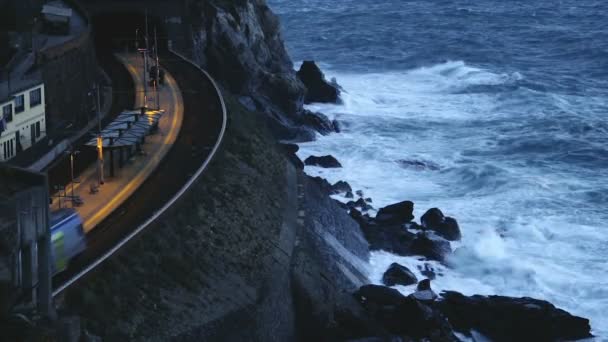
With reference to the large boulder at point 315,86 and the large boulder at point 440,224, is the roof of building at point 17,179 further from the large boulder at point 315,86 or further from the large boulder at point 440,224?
the large boulder at point 315,86

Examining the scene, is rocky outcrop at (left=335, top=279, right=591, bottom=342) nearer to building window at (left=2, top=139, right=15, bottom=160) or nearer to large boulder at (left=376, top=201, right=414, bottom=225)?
large boulder at (left=376, top=201, right=414, bottom=225)

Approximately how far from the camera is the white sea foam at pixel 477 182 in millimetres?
58188

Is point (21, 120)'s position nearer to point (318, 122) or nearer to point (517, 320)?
point (517, 320)

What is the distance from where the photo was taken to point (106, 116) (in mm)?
60594

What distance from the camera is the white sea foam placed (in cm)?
5819

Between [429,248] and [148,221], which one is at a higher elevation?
[148,221]

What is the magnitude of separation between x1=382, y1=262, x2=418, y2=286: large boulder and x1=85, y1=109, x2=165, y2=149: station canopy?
1458 centimetres

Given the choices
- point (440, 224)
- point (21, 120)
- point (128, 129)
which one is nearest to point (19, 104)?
point (21, 120)

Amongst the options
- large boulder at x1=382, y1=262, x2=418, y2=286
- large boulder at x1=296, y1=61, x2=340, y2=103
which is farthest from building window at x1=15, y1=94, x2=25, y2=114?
large boulder at x1=296, y1=61, x2=340, y2=103

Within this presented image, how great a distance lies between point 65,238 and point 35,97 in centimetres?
1797

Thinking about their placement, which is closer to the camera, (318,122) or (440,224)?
(440,224)

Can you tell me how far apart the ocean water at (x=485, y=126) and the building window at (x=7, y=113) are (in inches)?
802

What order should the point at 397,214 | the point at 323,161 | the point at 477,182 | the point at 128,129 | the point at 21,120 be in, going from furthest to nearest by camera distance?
the point at 323,161, the point at 477,182, the point at 397,214, the point at 21,120, the point at 128,129

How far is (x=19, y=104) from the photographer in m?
52.1
